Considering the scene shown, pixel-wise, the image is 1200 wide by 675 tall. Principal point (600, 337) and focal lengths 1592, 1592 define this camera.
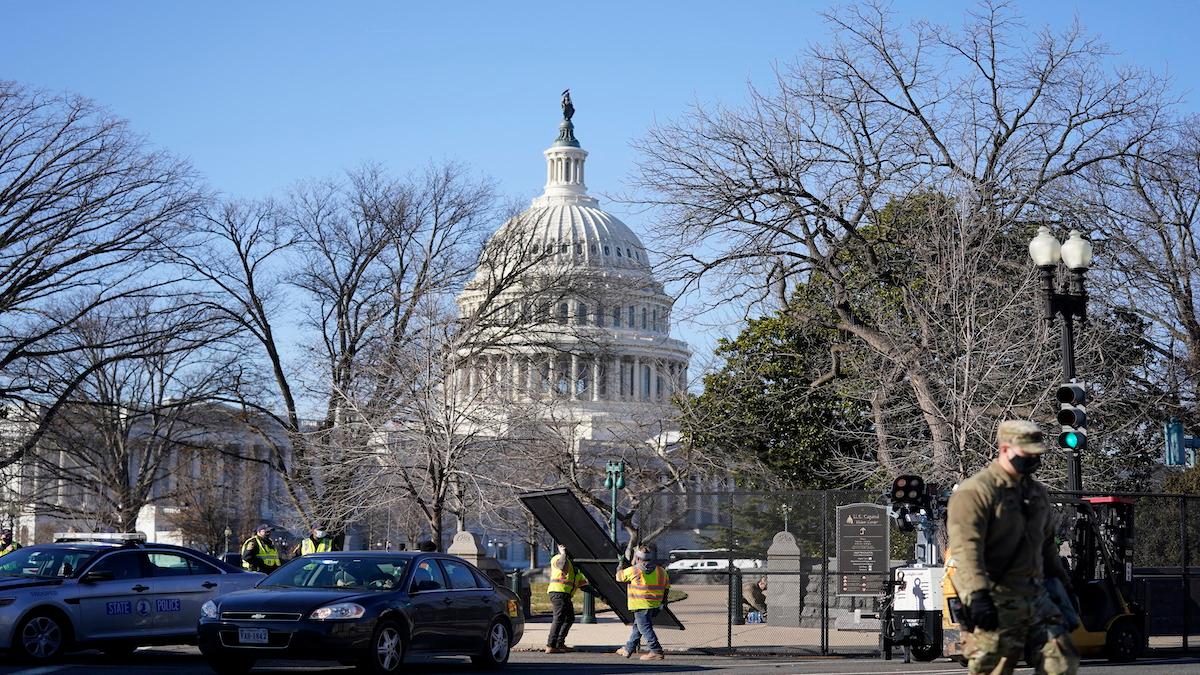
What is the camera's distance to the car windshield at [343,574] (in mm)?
16656

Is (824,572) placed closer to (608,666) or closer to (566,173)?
(608,666)

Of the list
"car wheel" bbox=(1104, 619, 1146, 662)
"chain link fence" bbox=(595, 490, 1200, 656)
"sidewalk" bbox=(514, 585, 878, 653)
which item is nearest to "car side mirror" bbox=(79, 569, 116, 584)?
"sidewalk" bbox=(514, 585, 878, 653)

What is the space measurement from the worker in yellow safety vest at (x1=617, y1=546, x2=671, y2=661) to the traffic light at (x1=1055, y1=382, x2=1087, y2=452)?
17.3ft

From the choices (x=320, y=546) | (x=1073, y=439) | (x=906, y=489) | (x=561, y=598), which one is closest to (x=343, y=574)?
(x=561, y=598)

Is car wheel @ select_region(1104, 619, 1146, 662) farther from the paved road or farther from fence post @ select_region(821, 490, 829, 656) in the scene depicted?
fence post @ select_region(821, 490, 829, 656)

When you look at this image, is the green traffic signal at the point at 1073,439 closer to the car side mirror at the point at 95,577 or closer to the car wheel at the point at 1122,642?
the car wheel at the point at 1122,642

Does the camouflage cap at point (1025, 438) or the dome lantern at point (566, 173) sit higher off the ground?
the dome lantern at point (566, 173)

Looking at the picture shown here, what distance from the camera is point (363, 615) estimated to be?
15656mm

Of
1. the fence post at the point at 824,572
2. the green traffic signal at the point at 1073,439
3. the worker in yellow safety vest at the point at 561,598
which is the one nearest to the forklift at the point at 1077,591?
the green traffic signal at the point at 1073,439

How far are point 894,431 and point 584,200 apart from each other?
323 ft

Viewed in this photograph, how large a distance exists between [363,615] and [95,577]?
14.1 feet

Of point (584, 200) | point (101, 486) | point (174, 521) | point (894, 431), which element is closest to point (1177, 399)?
point (894, 431)

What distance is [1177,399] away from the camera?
3353 cm

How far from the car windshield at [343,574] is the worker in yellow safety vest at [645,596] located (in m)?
3.71
